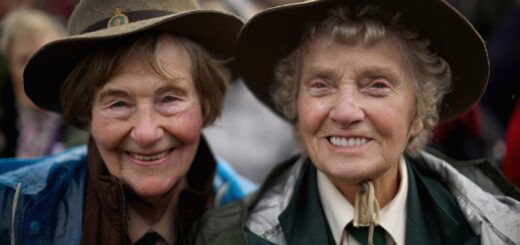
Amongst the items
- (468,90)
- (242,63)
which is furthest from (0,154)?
(468,90)

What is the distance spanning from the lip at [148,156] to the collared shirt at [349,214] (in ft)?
2.71

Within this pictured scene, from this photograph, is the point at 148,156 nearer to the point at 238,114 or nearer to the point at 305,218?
the point at 305,218

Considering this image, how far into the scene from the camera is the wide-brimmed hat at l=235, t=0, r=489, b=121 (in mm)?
2902

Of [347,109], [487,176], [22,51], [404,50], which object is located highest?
[404,50]

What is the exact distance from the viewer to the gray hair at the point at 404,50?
2916 mm

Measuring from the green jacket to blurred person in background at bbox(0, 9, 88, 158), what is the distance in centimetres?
234

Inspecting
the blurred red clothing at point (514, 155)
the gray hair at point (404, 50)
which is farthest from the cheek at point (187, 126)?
the blurred red clothing at point (514, 155)

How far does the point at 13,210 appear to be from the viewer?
308 cm

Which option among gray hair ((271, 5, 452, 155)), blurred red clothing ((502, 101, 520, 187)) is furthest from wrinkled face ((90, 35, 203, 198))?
blurred red clothing ((502, 101, 520, 187))

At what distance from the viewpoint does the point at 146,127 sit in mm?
3092

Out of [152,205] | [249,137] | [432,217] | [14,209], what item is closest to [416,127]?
[432,217]

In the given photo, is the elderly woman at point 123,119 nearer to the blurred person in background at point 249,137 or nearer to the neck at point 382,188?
the neck at point 382,188

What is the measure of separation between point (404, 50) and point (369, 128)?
0.41 m

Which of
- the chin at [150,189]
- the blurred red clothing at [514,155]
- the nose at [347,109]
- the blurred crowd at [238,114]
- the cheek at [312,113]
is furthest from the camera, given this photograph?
the blurred crowd at [238,114]
